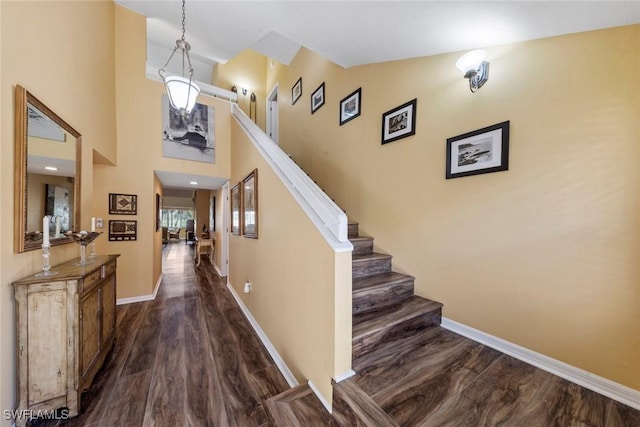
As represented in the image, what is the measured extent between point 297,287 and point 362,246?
1.07m

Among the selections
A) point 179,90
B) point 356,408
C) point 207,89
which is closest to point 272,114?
point 207,89

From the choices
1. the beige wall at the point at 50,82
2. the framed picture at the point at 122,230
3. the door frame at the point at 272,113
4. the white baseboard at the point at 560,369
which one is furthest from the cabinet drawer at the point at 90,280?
the door frame at the point at 272,113

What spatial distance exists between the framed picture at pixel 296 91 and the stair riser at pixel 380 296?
402 cm

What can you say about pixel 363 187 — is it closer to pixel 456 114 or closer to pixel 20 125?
pixel 456 114

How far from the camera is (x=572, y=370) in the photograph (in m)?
1.39

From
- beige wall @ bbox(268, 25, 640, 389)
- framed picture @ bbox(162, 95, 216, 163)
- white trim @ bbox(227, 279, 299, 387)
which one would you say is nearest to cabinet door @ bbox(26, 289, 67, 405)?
white trim @ bbox(227, 279, 299, 387)

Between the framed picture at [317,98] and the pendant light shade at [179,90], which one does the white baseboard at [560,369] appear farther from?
the framed picture at [317,98]

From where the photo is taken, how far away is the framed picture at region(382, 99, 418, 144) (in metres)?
2.25

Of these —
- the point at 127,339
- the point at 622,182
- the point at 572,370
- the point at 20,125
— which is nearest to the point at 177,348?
the point at 127,339

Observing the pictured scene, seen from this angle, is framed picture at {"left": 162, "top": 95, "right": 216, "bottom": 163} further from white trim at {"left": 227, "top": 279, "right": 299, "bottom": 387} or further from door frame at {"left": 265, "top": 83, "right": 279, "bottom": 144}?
white trim at {"left": 227, "top": 279, "right": 299, "bottom": 387}

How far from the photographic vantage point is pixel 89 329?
168cm

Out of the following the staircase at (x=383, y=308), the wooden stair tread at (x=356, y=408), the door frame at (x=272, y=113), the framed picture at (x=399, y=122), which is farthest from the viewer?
the door frame at (x=272, y=113)

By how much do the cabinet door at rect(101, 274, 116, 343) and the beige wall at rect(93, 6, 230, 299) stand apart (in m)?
1.63

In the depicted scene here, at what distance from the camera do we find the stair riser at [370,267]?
220 centimetres
